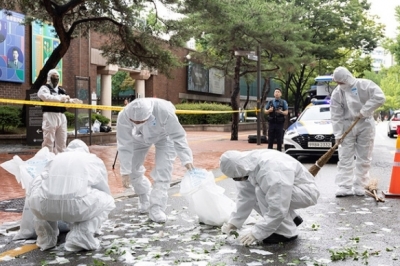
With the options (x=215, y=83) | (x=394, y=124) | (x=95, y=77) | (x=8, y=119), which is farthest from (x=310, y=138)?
(x=215, y=83)

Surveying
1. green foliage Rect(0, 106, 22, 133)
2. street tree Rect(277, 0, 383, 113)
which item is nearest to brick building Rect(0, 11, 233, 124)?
green foliage Rect(0, 106, 22, 133)

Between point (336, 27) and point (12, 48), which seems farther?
point (336, 27)

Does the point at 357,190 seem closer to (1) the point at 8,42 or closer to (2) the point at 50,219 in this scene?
(2) the point at 50,219

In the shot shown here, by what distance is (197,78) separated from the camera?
140 feet

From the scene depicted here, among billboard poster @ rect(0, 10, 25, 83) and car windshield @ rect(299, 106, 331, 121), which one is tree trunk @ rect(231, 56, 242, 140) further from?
billboard poster @ rect(0, 10, 25, 83)

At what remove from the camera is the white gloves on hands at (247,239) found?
193 inches

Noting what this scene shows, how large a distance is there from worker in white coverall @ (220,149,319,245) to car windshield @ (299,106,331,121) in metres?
9.08

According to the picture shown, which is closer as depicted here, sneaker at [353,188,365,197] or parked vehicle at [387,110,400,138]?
sneaker at [353,188,365,197]

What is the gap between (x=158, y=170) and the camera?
20.5 feet

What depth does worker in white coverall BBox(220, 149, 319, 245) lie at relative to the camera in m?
4.74

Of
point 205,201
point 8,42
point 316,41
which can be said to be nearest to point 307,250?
point 205,201

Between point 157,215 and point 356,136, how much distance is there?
3.59 metres

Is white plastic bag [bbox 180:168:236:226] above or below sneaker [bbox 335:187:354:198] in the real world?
above

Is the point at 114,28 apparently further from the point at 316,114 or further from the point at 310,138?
the point at 310,138
